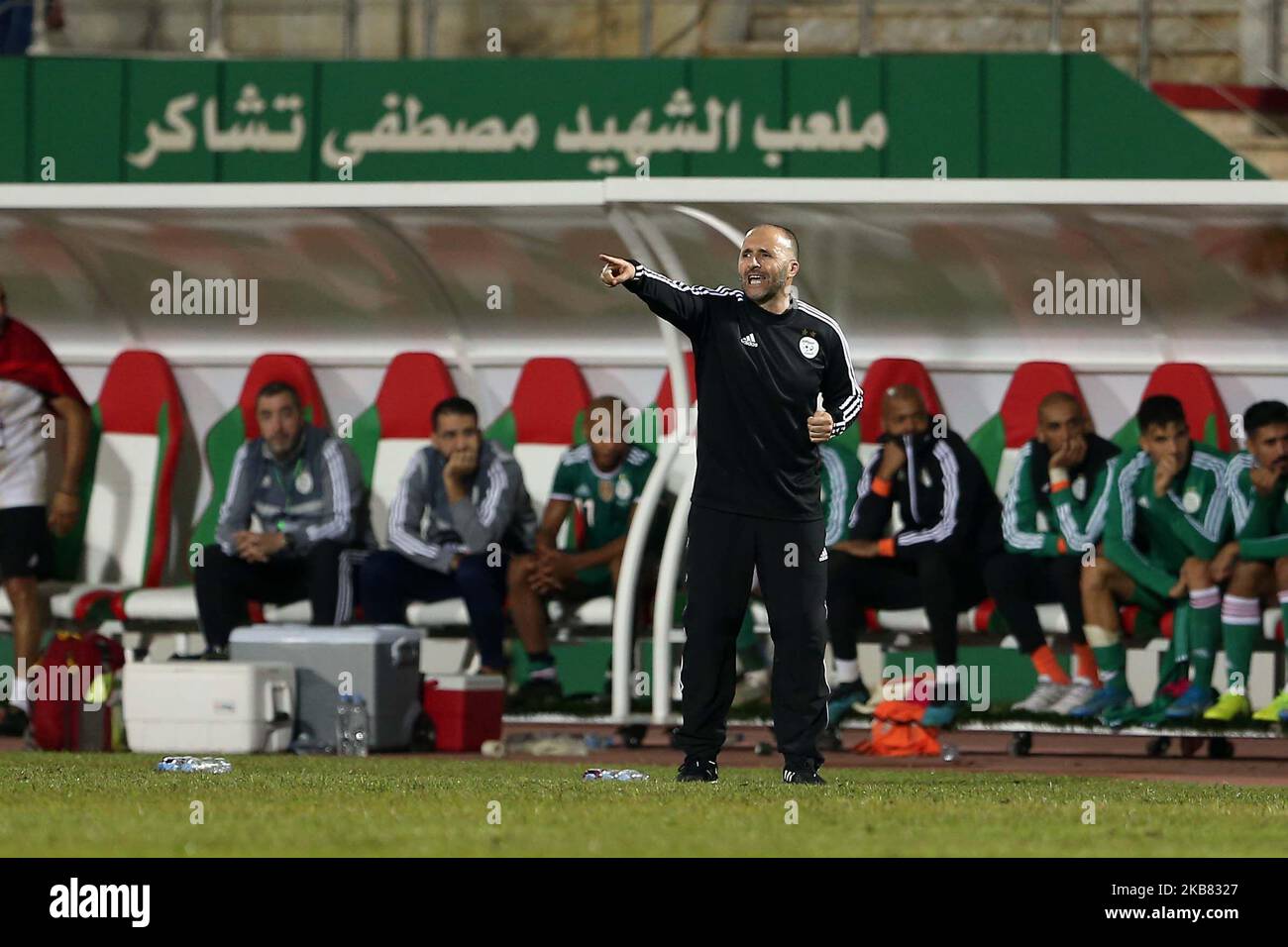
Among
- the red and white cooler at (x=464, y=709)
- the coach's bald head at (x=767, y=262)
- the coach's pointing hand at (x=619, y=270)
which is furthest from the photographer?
the red and white cooler at (x=464, y=709)

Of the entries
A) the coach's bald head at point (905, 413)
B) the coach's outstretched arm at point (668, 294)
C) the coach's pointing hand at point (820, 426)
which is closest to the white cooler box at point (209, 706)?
the coach's bald head at point (905, 413)

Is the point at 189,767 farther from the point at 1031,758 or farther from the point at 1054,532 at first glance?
the point at 1054,532

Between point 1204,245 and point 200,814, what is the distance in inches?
243

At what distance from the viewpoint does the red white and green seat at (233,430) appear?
1242 cm

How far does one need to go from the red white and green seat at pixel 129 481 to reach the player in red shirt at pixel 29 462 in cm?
54

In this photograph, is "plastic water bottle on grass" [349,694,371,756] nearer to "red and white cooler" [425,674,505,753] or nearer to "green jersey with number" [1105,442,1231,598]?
"red and white cooler" [425,674,505,753]

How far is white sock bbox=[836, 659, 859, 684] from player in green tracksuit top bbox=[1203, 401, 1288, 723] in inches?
58.8

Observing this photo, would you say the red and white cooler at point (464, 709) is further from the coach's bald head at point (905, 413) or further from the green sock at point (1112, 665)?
the green sock at point (1112, 665)

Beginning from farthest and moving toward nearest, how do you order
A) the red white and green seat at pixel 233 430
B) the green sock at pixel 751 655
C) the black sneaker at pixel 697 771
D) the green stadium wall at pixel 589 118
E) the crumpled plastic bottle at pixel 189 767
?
the green stadium wall at pixel 589 118 → the red white and green seat at pixel 233 430 → the green sock at pixel 751 655 → the crumpled plastic bottle at pixel 189 767 → the black sneaker at pixel 697 771

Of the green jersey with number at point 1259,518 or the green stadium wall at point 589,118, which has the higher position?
the green stadium wall at point 589,118

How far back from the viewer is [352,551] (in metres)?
12.0

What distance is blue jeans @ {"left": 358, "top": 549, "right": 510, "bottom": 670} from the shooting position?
11.6 meters
